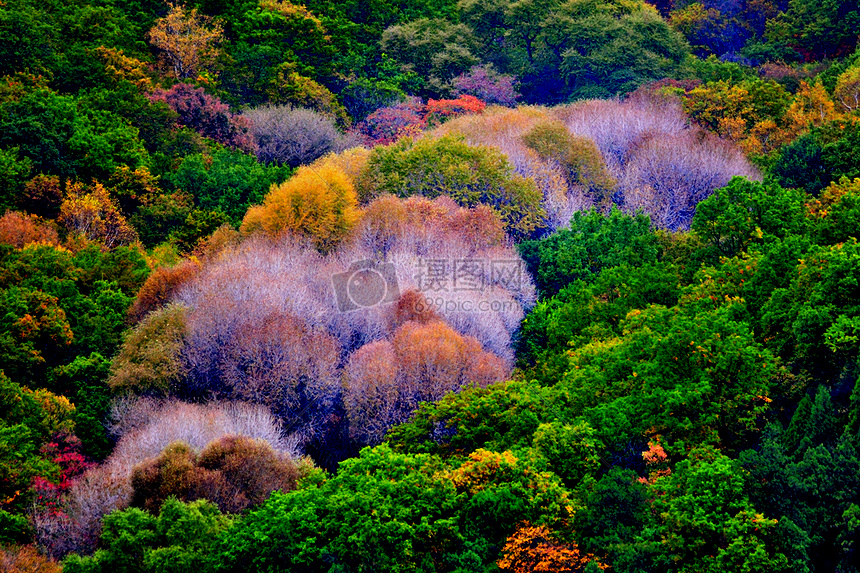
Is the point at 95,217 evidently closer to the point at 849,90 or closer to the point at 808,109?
the point at 808,109

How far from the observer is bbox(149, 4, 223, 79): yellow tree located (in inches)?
2638

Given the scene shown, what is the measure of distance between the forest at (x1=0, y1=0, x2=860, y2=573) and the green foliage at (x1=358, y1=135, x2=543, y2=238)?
0.55 ft

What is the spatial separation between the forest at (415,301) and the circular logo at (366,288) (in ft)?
0.43

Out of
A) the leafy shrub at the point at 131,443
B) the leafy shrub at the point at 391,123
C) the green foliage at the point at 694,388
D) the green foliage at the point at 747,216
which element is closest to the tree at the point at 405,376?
the leafy shrub at the point at 131,443

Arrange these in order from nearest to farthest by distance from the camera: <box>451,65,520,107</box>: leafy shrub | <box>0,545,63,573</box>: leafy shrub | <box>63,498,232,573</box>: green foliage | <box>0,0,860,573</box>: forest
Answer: <box>63,498,232,573</box>: green foliage → <box>0,0,860,573</box>: forest → <box>0,545,63,573</box>: leafy shrub → <box>451,65,520,107</box>: leafy shrub

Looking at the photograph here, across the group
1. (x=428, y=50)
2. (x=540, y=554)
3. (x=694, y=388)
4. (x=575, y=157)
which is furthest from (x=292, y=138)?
(x=540, y=554)

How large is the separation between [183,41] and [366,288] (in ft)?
110

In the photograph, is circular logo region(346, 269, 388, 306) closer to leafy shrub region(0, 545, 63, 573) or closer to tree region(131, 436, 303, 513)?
tree region(131, 436, 303, 513)

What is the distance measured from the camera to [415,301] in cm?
4134

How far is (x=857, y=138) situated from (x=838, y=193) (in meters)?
7.30

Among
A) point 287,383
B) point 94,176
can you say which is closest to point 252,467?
point 287,383

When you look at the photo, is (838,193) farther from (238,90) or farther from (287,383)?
(238,90)

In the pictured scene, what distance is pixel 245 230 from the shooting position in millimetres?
48688

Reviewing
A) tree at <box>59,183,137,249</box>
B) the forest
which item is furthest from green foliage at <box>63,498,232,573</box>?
tree at <box>59,183,137,249</box>
